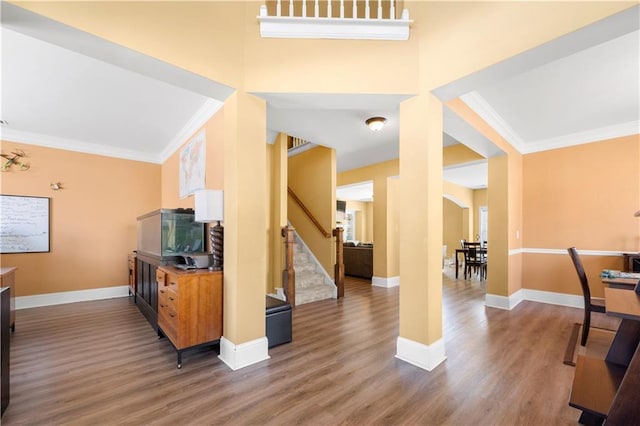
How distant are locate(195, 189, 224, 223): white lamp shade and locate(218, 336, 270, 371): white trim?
1.11 m

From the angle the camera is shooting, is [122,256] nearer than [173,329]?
No

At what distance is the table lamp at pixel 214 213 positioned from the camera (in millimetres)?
2521

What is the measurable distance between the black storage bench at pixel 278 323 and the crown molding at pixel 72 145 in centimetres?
426

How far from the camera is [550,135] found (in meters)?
4.33

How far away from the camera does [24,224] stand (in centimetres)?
425

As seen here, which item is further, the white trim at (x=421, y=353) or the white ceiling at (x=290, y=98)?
the white trim at (x=421, y=353)

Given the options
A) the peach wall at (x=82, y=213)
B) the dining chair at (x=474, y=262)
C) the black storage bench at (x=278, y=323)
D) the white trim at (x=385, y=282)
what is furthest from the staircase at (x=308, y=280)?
the dining chair at (x=474, y=262)

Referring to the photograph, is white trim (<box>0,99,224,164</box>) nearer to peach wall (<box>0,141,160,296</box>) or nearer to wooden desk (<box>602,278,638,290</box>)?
peach wall (<box>0,141,160,296</box>)

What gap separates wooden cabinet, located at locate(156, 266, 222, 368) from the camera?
2324mm

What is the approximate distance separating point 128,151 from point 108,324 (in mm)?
3176

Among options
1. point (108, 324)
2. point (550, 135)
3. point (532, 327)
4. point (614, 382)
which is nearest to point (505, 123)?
point (550, 135)

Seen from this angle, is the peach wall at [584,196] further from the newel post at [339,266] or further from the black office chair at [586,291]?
the newel post at [339,266]

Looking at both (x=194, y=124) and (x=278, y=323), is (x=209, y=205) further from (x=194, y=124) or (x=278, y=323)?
(x=194, y=124)

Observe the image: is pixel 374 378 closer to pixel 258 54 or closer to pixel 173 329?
pixel 173 329
